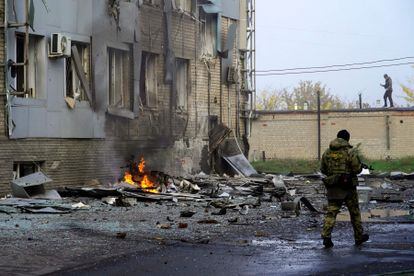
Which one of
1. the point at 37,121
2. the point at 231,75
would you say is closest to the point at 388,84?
the point at 231,75

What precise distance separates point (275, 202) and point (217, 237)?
6736mm

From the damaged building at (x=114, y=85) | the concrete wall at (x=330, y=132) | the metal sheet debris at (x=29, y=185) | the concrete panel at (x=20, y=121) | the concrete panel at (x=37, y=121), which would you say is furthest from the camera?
the concrete wall at (x=330, y=132)

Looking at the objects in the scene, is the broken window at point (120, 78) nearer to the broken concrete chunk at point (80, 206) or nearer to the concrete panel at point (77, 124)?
the concrete panel at point (77, 124)

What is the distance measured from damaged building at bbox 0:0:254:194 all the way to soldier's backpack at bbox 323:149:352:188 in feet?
29.8

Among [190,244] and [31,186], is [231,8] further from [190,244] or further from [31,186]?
[190,244]

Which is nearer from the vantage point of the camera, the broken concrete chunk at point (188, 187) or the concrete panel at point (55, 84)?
the concrete panel at point (55, 84)

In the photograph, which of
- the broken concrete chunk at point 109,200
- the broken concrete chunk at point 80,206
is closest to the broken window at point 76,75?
the broken concrete chunk at point 109,200

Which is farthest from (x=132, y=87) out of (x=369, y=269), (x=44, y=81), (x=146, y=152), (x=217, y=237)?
(x=369, y=269)

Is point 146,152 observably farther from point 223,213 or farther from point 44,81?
point 223,213

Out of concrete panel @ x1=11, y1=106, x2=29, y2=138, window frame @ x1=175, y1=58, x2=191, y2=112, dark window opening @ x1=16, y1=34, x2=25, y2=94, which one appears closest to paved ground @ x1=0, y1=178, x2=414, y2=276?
concrete panel @ x1=11, y1=106, x2=29, y2=138

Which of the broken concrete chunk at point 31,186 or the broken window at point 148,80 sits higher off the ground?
the broken window at point 148,80

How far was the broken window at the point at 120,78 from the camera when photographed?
20984mm

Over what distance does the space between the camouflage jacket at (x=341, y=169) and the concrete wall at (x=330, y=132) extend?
110 feet

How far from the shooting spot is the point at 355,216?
1065 centimetres
